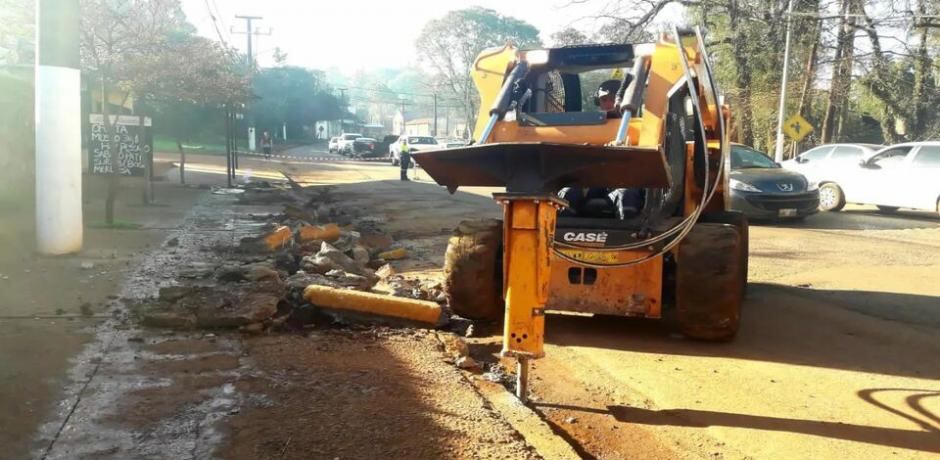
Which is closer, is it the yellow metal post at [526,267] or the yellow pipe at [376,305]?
the yellow metal post at [526,267]

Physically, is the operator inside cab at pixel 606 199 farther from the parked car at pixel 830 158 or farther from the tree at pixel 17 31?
the parked car at pixel 830 158

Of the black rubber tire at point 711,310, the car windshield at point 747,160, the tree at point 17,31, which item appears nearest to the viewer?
the black rubber tire at point 711,310

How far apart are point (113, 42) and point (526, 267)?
11.0m

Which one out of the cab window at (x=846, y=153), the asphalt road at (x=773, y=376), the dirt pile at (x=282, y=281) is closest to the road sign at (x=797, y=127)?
the cab window at (x=846, y=153)

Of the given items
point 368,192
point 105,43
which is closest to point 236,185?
point 368,192

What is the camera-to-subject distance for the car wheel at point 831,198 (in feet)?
60.4

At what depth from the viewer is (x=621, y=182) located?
16.0 feet

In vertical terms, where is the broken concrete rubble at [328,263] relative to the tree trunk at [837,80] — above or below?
below

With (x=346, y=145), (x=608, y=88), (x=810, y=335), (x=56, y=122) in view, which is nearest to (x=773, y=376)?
A: (x=810, y=335)

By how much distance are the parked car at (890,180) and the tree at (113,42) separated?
1476 centimetres

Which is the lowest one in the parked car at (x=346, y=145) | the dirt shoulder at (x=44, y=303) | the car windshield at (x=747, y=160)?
the dirt shoulder at (x=44, y=303)

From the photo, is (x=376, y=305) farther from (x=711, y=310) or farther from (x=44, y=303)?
(x=44, y=303)

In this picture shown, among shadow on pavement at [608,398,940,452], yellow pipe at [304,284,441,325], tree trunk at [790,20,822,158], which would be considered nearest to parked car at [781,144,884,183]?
tree trunk at [790,20,822,158]

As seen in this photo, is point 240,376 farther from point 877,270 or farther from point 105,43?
point 105,43
